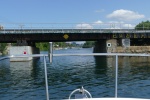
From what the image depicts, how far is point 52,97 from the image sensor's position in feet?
59.4

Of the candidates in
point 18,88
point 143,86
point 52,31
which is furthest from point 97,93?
point 52,31

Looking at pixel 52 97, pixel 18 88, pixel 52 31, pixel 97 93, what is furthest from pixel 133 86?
pixel 52 31

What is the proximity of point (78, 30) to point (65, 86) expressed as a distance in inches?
1955

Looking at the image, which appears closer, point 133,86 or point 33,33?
point 133,86

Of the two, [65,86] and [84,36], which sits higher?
[84,36]

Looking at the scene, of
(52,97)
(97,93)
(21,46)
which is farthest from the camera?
(21,46)

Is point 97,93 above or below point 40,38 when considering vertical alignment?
below

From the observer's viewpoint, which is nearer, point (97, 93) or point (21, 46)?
point (97, 93)

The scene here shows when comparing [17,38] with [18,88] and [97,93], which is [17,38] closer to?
[18,88]

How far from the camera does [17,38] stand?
234 ft

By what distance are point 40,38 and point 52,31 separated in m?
4.38

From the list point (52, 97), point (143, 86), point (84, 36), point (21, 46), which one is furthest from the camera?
point (84, 36)

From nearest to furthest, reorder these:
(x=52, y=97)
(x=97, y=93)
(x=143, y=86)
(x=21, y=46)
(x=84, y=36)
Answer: (x=52, y=97) < (x=97, y=93) < (x=143, y=86) < (x=21, y=46) < (x=84, y=36)

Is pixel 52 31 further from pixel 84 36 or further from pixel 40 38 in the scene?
pixel 84 36
